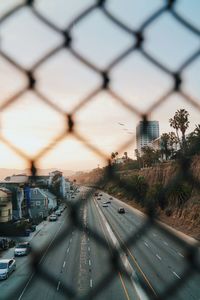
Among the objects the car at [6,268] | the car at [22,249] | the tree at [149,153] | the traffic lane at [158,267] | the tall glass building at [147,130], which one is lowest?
the traffic lane at [158,267]

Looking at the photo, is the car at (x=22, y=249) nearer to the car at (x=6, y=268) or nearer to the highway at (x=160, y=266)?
the car at (x=6, y=268)

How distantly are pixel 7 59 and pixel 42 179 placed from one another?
1.40 feet

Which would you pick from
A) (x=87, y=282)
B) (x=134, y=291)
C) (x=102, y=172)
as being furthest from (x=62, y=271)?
(x=102, y=172)

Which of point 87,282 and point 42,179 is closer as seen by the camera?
point 42,179

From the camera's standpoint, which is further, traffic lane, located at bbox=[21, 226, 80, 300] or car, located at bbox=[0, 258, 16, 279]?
car, located at bbox=[0, 258, 16, 279]

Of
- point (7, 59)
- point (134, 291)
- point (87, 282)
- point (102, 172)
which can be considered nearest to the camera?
point (7, 59)

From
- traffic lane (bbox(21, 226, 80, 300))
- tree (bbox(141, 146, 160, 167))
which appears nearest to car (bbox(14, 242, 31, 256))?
traffic lane (bbox(21, 226, 80, 300))

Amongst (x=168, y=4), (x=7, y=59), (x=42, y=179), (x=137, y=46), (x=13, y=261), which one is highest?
(x=168, y=4)

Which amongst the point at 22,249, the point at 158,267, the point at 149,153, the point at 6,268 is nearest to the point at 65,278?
the point at 6,268

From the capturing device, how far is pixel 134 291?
9031 millimetres

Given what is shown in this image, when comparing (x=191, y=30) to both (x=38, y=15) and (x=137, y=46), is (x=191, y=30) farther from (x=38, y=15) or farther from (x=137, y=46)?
(x=38, y=15)

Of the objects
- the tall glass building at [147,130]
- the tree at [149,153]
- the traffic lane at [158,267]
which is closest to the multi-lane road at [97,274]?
the traffic lane at [158,267]

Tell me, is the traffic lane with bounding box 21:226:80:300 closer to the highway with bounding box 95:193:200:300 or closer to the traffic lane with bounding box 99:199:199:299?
the highway with bounding box 95:193:200:300

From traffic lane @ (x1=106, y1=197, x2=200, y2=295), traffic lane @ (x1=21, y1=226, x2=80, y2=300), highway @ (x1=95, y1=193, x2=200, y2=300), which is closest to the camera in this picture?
highway @ (x1=95, y1=193, x2=200, y2=300)
